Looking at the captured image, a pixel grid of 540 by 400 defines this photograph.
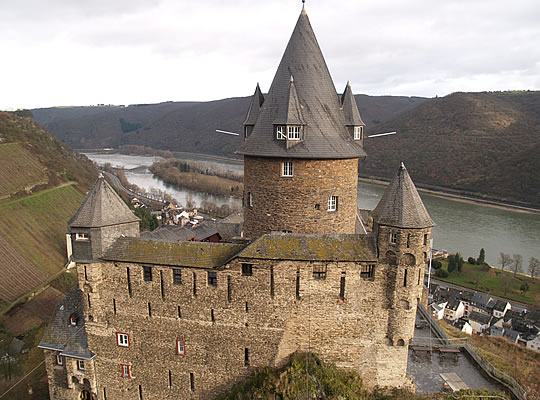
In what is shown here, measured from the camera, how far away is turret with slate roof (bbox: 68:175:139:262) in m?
15.5

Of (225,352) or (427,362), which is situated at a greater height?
(225,352)

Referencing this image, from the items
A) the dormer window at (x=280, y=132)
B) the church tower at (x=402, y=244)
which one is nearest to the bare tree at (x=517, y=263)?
the church tower at (x=402, y=244)

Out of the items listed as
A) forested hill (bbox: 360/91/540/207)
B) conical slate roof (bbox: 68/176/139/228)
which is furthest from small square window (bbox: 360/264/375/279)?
forested hill (bbox: 360/91/540/207)

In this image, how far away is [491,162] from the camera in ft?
333

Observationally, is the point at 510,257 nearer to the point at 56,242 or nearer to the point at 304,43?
the point at 304,43

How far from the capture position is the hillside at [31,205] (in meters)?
42.8

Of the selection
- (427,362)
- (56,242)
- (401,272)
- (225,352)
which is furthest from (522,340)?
(56,242)

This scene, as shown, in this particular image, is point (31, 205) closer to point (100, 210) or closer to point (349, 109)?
point (100, 210)

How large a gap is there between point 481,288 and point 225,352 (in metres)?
44.8

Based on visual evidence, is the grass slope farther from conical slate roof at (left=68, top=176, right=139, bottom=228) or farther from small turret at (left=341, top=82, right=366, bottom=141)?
small turret at (left=341, top=82, right=366, bottom=141)

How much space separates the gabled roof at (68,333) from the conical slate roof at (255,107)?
37.1 feet

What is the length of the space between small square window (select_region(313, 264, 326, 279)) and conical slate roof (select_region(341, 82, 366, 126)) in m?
6.23

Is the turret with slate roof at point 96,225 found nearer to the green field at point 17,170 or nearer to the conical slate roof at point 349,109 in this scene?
the conical slate roof at point 349,109

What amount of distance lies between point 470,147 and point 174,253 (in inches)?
4490
